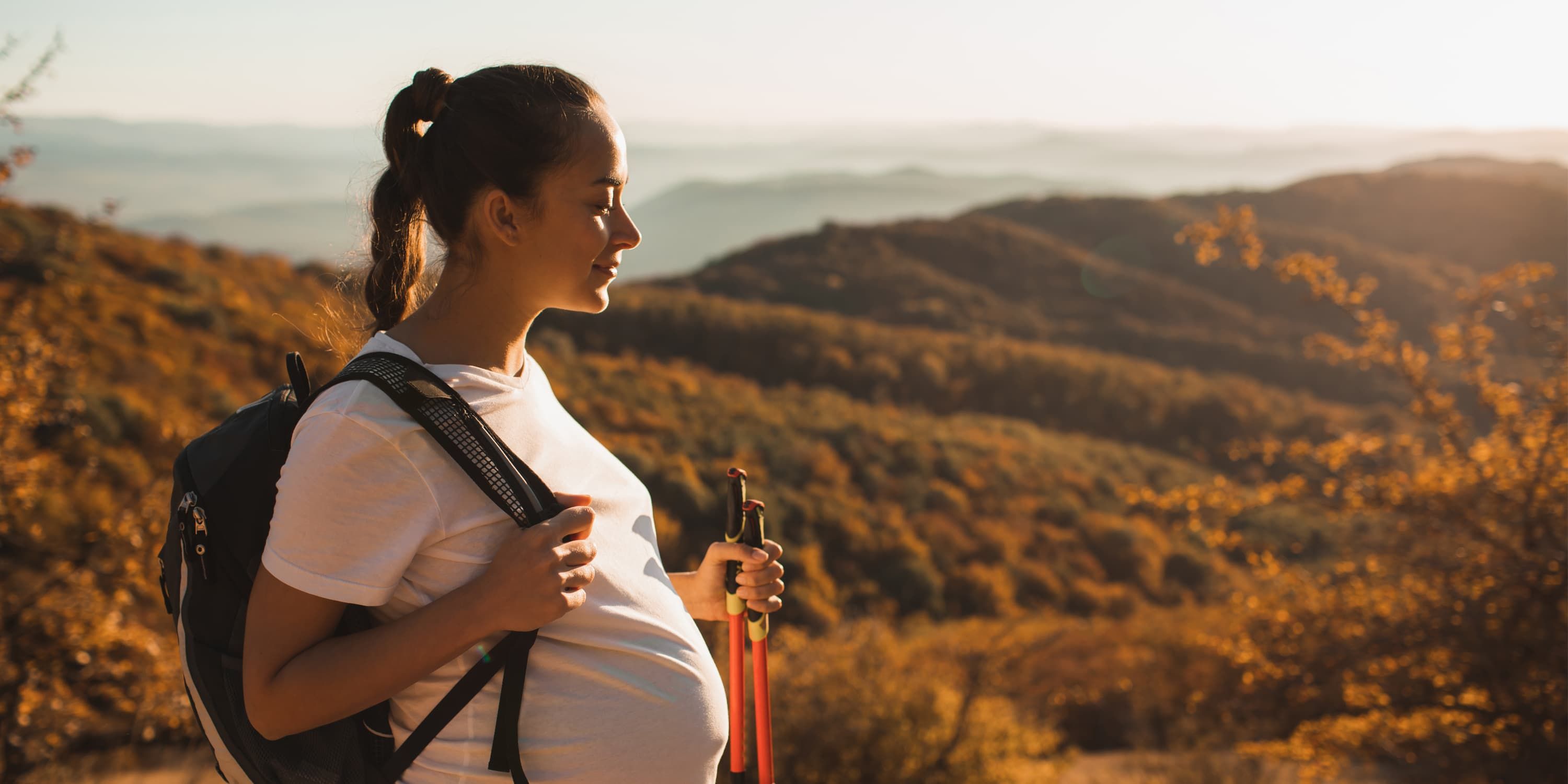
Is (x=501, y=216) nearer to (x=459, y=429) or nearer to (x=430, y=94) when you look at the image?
(x=430, y=94)

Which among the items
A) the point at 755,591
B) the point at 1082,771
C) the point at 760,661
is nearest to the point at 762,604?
the point at 755,591

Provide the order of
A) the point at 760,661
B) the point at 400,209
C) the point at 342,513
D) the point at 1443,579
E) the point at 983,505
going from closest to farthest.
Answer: the point at 342,513 → the point at 400,209 → the point at 760,661 → the point at 1443,579 → the point at 983,505

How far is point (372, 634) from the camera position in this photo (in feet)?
3.56

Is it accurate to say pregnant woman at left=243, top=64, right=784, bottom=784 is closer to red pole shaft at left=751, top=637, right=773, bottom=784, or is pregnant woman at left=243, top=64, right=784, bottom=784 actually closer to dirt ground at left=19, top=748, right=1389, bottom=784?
red pole shaft at left=751, top=637, right=773, bottom=784

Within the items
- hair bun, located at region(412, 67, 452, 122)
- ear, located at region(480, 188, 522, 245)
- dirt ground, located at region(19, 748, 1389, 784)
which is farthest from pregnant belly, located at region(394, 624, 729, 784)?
dirt ground, located at region(19, 748, 1389, 784)

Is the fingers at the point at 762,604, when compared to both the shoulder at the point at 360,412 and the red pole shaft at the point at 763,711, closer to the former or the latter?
the red pole shaft at the point at 763,711

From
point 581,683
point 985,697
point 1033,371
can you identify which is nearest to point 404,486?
point 581,683

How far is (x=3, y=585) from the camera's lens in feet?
14.8

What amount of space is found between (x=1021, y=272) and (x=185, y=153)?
9016 cm

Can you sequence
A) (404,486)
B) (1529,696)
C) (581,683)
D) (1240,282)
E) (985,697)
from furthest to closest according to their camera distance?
(1240,282) < (985,697) < (1529,696) < (581,683) < (404,486)

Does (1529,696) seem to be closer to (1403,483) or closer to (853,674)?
(1403,483)

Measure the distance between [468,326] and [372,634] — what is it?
0.42 metres

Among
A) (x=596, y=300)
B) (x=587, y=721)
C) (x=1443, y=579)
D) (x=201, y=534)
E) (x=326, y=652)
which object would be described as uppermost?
(x=596, y=300)

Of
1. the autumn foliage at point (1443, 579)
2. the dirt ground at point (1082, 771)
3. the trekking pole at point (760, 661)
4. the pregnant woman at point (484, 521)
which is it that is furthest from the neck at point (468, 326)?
the autumn foliage at point (1443, 579)
